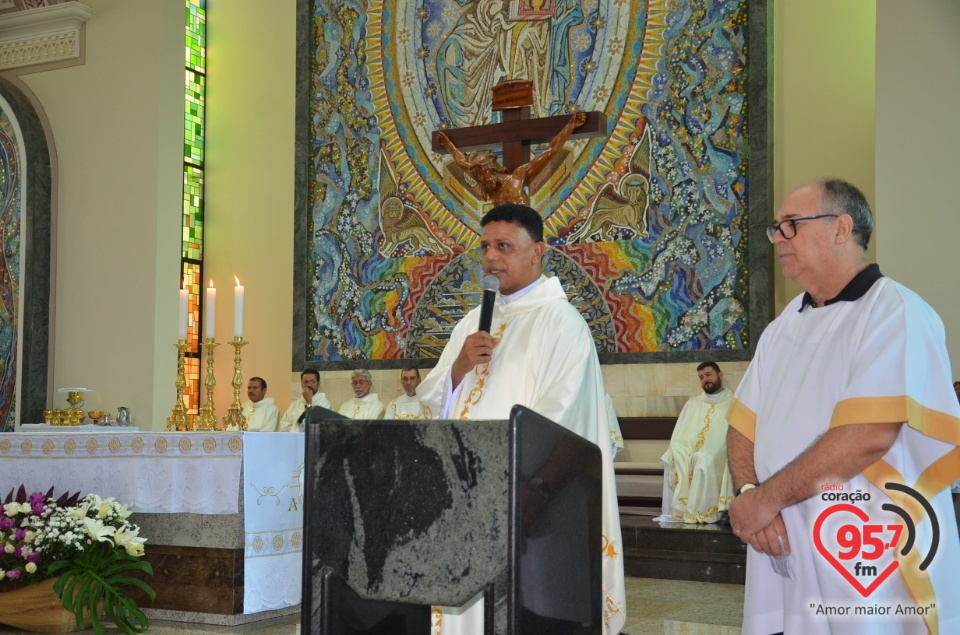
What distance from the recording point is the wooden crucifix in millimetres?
5742

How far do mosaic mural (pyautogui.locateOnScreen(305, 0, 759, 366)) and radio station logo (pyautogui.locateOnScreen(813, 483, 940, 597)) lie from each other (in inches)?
302

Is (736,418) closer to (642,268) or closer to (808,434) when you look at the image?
(808,434)

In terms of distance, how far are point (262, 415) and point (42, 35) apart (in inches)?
177

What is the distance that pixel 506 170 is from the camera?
607cm

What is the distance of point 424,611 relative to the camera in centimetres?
265

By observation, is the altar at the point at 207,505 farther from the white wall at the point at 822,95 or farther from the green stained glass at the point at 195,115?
the green stained glass at the point at 195,115

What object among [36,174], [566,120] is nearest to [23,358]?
[36,174]

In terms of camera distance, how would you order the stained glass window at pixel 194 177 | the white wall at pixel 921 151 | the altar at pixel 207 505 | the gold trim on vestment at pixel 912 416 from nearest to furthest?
the gold trim on vestment at pixel 912 416
the altar at pixel 207 505
the white wall at pixel 921 151
the stained glass window at pixel 194 177

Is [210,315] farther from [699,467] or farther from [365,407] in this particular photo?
[365,407]

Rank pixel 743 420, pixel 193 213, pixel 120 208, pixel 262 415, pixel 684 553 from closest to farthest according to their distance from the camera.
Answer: pixel 743 420
pixel 684 553
pixel 120 208
pixel 262 415
pixel 193 213

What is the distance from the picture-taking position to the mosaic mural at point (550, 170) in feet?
33.1

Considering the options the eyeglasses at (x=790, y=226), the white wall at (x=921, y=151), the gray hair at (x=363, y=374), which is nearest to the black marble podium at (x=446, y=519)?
the eyeglasses at (x=790, y=226)

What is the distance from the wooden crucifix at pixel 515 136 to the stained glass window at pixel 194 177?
7833 mm

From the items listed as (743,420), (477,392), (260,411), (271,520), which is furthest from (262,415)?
(743,420)
